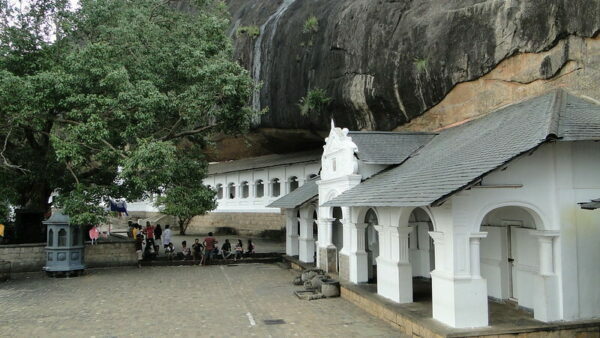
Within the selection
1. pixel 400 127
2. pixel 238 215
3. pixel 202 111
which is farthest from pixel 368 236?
pixel 238 215

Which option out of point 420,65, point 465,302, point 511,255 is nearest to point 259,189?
point 420,65

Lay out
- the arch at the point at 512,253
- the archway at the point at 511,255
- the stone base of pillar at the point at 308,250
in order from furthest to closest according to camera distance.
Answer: the stone base of pillar at the point at 308,250 < the archway at the point at 511,255 < the arch at the point at 512,253

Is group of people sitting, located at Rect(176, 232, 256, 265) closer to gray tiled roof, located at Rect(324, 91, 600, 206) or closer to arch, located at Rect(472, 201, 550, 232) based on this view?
gray tiled roof, located at Rect(324, 91, 600, 206)

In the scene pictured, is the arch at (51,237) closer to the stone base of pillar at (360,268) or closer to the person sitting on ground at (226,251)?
the person sitting on ground at (226,251)

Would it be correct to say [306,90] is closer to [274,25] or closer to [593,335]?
[274,25]

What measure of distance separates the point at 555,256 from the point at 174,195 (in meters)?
14.4

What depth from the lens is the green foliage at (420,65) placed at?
17.8m

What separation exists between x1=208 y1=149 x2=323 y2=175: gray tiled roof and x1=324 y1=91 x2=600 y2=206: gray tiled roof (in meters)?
18.6

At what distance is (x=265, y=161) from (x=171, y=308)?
24.6m

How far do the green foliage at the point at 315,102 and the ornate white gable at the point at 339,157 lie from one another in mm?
8303

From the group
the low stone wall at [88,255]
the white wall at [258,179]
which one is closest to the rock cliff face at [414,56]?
the white wall at [258,179]

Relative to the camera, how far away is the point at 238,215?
3941 cm

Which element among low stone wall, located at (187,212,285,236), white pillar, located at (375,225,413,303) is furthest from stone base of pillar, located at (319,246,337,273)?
low stone wall, located at (187,212,285,236)

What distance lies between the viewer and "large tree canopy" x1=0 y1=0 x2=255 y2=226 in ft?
58.7
